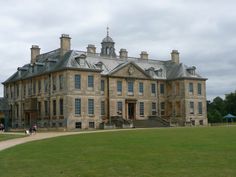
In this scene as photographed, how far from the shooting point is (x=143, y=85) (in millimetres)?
57062

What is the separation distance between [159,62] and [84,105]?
18568 millimetres

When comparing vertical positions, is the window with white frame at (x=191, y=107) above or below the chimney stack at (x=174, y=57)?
below

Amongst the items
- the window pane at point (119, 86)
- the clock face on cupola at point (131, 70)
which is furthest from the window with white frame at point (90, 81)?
the clock face on cupola at point (131, 70)

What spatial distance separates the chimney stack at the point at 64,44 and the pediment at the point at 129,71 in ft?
20.4

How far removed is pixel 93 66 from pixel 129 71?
21.0 ft

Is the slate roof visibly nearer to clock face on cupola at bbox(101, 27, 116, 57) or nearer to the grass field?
clock face on cupola at bbox(101, 27, 116, 57)

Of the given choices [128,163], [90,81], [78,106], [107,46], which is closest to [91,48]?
[107,46]

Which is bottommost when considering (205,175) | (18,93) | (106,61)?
(205,175)

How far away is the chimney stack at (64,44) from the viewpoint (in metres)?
51.2

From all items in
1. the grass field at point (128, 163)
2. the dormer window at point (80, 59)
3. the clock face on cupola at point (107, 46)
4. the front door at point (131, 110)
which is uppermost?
the clock face on cupola at point (107, 46)

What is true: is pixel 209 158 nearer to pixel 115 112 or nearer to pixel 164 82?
pixel 115 112

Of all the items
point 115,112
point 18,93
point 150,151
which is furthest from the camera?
point 18,93

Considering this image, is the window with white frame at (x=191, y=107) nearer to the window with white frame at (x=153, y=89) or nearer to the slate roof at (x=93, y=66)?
the slate roof at (x=93, y=66)

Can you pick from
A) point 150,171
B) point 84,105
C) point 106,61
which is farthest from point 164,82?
point 150,171
